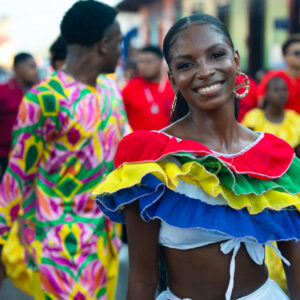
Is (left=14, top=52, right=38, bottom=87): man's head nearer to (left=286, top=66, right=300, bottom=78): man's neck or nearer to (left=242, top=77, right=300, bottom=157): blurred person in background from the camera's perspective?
(left=242, top=77, right=300, bottom=157): blurred person in background

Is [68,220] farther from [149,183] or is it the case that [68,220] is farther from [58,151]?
[149,183]

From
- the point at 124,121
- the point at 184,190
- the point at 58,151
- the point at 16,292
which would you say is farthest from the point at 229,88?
the point at 16,292

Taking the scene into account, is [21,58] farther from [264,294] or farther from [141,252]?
[264,294]

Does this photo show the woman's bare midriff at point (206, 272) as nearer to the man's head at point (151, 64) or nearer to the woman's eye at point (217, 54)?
the woman's eye at point (217, 54)

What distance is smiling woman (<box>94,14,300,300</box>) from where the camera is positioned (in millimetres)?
2006

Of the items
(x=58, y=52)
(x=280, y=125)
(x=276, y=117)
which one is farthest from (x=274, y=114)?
(x=58, y=52)

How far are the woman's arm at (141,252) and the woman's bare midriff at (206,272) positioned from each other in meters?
0.07

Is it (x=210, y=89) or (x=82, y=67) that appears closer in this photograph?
(x=210, y=89)

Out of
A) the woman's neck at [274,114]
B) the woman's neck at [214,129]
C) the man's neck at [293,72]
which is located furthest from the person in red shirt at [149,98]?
the woman's neck at [214,129]

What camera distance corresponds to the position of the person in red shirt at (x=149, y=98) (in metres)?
6.47

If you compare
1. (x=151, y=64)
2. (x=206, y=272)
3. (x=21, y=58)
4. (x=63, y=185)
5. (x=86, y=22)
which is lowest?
(x=151, y=64)

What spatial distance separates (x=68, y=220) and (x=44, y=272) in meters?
0.32

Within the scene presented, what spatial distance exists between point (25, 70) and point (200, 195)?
17.5 feet

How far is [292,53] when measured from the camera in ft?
23.6
